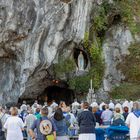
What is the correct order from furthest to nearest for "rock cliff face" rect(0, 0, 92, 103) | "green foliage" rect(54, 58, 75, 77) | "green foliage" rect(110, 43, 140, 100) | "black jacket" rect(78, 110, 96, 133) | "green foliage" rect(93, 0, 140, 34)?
"green foliage" rect(110, 43, 140, 100), "green foliage" rect(93, 0, 140, 34), "green foliage" rect(54, 58, 75, 77), "rock cliff face" rect(0, 0, 92, 103), "black jacket" rect(78, 110, 96, 133)

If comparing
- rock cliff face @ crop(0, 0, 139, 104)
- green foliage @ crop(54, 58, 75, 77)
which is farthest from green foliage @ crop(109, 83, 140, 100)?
green foliage @ crop(54, 58, 75, 77)

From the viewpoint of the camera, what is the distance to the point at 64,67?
107ft

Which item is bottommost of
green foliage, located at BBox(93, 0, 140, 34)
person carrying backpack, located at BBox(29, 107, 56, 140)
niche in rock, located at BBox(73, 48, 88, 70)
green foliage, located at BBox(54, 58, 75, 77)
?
person carrying backpack, located at BBox(29, 107, 56, 140)

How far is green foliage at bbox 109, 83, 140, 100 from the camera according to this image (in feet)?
106

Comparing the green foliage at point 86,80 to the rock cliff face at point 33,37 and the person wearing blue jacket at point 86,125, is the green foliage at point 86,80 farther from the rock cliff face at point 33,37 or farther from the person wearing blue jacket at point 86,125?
the person wearing blue jacket at point 86,125

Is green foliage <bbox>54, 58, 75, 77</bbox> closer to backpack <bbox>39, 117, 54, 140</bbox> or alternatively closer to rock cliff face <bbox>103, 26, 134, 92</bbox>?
rock cliff face <bbox>103, 26, 134, 92</bbox>

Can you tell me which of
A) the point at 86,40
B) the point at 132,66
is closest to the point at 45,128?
the point at 86,40

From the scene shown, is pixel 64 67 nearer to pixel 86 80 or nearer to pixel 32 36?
pixel 86 80

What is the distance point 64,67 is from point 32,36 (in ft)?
10.9

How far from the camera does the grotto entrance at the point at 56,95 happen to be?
1419 inches

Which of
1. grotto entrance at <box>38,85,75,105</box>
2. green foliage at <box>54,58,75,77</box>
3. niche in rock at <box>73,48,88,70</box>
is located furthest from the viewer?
grotto entrance at <box>38,85,75,105</box>

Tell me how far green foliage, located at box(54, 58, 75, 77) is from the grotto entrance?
3086 mm

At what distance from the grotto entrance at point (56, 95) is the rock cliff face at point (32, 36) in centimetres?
364

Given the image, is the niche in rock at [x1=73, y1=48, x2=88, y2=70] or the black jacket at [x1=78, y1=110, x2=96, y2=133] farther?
the niche in rock at [x1=73, y1=48, x2=88, y2=70]
